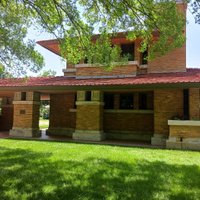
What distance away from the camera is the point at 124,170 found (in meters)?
7.27

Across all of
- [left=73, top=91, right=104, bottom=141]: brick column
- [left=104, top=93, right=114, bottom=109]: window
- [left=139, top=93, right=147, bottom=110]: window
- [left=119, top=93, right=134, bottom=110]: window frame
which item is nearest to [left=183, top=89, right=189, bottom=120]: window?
[left=139, top=93, right=147, bottom=110]: window

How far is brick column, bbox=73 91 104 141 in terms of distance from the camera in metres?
14.2

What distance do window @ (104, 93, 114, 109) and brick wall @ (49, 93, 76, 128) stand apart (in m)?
2.39

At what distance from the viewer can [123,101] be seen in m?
16.0

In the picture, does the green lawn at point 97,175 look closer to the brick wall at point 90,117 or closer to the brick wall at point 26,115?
the brick wall at point 90,117

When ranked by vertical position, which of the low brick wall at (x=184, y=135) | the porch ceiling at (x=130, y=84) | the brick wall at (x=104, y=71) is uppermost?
the brick wall at (x=104, y=71)

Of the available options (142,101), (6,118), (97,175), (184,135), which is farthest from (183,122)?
(6,118)

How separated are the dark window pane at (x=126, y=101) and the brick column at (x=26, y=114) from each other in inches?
192

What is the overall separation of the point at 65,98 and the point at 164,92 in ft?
22.9

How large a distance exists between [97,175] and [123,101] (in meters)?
9.52

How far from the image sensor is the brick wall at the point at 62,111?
57.8ft

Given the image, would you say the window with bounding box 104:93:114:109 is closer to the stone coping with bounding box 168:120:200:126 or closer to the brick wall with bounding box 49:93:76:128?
the brick wall with bounding box 49:93:76:128

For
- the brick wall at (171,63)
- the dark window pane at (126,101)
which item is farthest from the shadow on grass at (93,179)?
the brick wall at (171,63)

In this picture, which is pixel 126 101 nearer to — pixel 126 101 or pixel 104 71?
pixel 126 101
